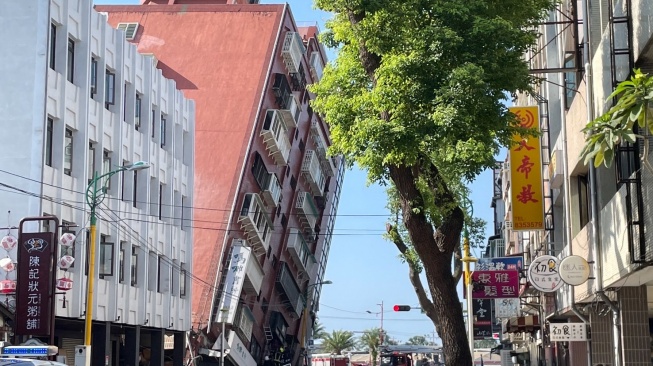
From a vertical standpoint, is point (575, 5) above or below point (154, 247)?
above

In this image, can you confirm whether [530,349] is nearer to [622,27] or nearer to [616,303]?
[616,303]

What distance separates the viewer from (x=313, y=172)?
69.6 m

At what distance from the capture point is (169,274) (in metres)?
44.8

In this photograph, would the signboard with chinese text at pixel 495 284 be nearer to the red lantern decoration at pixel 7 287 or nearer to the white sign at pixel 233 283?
the red lantern decoration at pixel 7 287

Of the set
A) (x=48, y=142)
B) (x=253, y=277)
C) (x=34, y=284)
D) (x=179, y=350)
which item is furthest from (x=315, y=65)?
(x=34, y=284)

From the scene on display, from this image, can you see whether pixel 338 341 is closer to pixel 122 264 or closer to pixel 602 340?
pixel 122 264

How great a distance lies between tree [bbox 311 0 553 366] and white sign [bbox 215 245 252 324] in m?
33.4

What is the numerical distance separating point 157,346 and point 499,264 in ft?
55.2

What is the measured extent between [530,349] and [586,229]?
2573 centimetres

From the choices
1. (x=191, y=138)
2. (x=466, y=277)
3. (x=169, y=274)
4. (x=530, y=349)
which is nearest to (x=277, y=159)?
(x=191, y=138)

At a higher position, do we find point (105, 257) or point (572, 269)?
point (105, 257)

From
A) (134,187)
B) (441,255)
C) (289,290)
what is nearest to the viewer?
(441,255)

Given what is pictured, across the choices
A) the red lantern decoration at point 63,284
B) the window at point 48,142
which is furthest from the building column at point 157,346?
the window at point 48,142

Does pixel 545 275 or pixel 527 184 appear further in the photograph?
pixel 527 184
